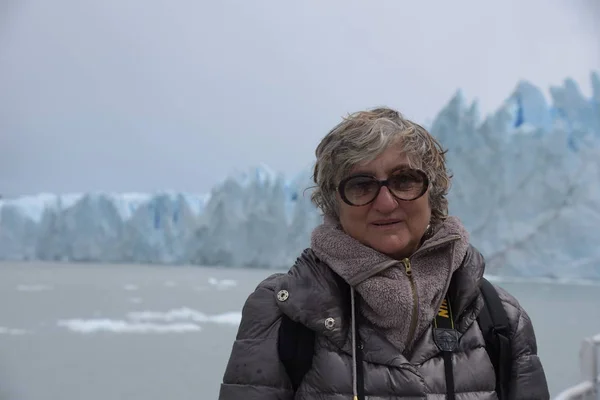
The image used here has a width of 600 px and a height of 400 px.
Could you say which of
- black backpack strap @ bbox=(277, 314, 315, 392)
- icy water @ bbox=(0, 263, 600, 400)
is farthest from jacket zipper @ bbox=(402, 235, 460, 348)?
icy water @ bbox=(0, 263, 600, 400)

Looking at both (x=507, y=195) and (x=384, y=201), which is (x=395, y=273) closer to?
(x=384, y=201)

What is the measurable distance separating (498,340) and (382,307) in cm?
16

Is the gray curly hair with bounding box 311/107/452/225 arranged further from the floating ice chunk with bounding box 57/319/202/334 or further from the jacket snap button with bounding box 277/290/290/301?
the floating ice chunk with bounding box 57/319/202/334

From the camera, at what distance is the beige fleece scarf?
2.15 ft

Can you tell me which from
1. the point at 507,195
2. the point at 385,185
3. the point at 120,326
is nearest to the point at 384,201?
the point at 385,185

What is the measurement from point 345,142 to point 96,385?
205 inches

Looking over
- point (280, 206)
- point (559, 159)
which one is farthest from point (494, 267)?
point (280, 206)

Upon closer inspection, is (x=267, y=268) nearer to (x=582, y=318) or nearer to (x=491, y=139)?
(x=491, y=139)

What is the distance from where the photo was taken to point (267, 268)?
16.4m

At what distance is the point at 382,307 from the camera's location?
2.14 feet

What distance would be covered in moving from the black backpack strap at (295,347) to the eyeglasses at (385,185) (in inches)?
6.4

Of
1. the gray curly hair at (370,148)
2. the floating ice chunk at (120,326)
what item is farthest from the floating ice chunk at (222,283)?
the gray curly hair at (370,148)

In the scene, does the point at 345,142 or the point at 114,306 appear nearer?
the point at 345,142

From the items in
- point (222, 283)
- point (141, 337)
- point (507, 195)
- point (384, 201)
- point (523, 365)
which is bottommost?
point (222, 283)
